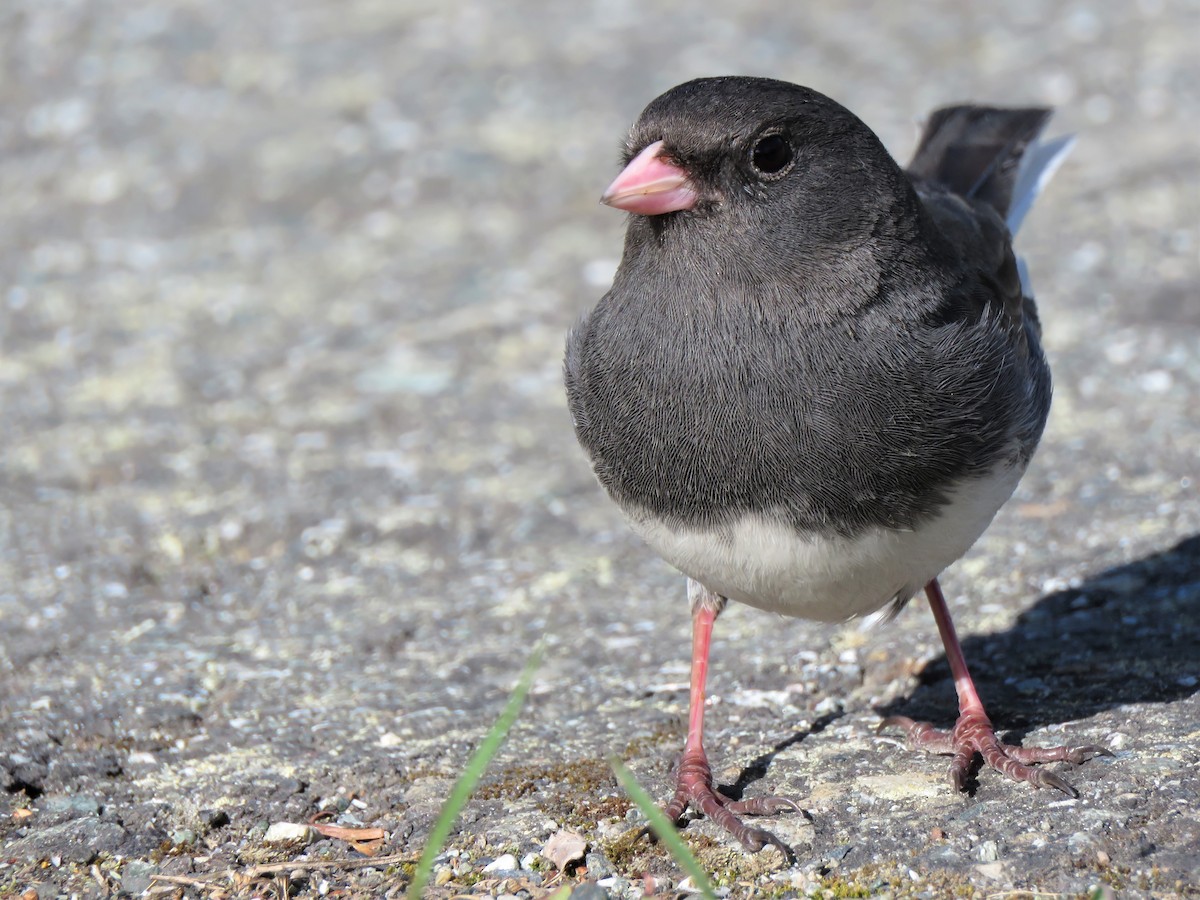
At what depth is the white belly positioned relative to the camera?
2604 mm

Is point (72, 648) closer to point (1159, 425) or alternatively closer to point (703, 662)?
point (703, 662)

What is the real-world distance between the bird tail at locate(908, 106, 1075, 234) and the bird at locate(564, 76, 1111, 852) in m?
1.30

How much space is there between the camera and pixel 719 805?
273cm

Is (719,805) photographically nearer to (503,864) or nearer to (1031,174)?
(503,864)

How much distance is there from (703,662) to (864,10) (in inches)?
220

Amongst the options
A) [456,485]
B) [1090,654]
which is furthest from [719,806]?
[456,485]

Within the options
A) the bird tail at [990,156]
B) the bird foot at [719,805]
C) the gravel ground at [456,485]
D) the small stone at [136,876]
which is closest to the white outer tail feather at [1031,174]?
the bird tail at [990,156]

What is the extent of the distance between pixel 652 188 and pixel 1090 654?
1.58 m

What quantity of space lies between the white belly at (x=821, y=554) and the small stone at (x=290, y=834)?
0.88 meters

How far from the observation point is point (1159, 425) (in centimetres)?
447

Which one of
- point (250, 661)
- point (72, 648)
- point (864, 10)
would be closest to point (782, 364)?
point (250, 661)

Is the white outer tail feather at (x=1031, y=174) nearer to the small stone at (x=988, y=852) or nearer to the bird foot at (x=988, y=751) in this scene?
the bird foot at (x=988, y=751)

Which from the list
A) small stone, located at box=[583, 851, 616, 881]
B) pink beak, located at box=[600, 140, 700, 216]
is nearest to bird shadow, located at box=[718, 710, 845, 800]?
small stone, located at box=[583, 851, 616, 881]

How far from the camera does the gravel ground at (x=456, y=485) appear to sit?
8.92 ft
